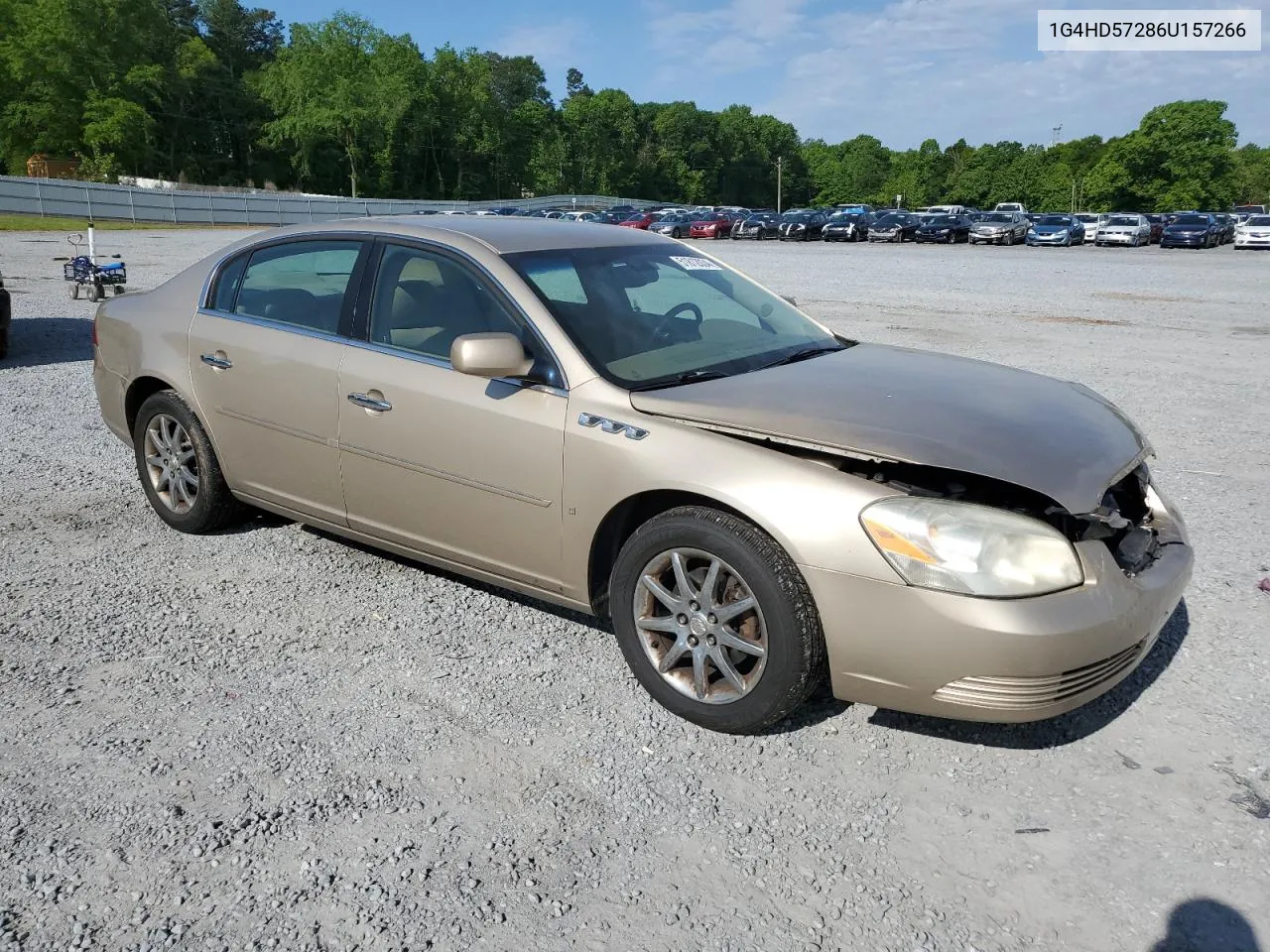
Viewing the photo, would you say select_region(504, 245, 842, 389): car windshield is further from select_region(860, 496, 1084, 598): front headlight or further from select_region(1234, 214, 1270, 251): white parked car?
select_region(1234, 214, 1270, 251): white parked car

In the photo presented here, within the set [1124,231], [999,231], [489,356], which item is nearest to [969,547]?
[489,356]

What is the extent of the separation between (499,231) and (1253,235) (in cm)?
4509

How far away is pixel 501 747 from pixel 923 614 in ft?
4.56

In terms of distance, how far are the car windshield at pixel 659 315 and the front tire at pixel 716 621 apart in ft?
2.16

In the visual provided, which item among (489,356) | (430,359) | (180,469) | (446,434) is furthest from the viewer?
(180,469)

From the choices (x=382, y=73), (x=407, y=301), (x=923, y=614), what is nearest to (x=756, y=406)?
(x=923, y=614)

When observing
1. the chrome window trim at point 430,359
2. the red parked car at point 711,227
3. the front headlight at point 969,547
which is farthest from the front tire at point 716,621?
the red parked car at point 711,227

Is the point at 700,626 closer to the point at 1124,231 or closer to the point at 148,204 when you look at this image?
the point at 1124,231

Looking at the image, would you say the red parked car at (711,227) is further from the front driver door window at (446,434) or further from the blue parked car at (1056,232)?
the front driver door window at (446,434)

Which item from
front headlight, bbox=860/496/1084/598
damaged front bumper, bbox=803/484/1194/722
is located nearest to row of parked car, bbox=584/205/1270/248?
damaged front bumper, bbox=803/484/1194/722

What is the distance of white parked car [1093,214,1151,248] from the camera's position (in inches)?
1713

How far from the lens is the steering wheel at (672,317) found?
4.08 m

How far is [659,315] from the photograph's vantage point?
165 inches

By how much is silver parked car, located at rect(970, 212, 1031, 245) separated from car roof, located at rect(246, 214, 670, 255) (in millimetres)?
44822
